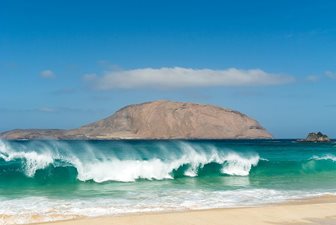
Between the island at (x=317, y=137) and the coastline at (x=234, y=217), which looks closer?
the coastline at (x=234, y=217)

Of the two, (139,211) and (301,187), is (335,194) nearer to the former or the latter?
(301,187)

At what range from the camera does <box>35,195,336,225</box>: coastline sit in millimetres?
12328

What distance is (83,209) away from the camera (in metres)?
15.0

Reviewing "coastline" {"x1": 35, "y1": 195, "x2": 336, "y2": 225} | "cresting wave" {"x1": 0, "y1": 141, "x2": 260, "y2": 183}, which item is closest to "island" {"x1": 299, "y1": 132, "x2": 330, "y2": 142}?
"cresting wave" {"x1": 0, "y1": 141, "x2": 260, "y2": 183}

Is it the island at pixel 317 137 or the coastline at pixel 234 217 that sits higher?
the island at pixel 317 137

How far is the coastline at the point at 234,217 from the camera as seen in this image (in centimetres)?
1233

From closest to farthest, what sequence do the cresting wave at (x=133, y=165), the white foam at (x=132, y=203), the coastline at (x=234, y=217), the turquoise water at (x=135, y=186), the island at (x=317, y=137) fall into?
the coastline at (x=234, y=217) → the white foam at (x=132, y=203) → the turquoise water at (x=135, y=186) → the cresting wave at (x=133, y=165) → the island at (x=317, y=137)

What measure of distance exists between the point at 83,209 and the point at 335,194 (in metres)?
10.5

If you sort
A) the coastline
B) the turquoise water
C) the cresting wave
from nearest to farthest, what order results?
the coastline
the turquoise water
the cresting wave

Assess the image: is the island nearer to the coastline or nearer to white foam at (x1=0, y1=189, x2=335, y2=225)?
white foam at (x1=0, y1=189, x2=335, y2=225)

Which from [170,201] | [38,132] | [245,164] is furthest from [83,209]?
[38,132]

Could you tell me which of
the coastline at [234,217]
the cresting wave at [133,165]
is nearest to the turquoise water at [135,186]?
the cresting wave at [133,165]

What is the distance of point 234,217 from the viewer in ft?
43.2

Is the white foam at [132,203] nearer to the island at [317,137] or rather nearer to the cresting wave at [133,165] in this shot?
the cresting wave at [133,165]
